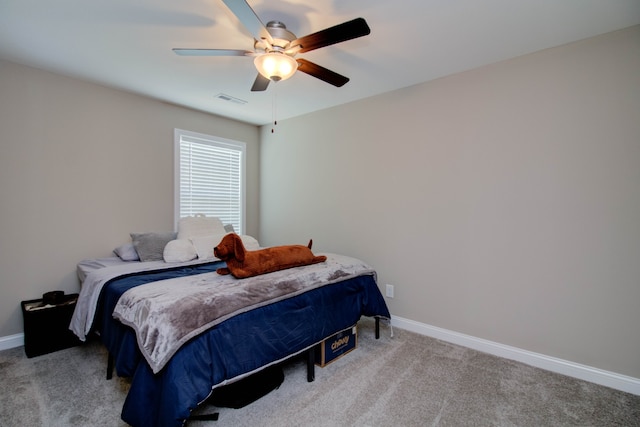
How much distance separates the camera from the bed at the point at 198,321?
59.6 inches

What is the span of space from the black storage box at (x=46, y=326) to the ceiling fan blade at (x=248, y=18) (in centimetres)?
277

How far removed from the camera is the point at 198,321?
164cm

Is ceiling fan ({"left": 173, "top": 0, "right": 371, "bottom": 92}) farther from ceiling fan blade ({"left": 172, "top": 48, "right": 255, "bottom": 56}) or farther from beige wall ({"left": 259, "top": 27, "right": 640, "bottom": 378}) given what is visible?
beige wall ({"left": 259, "top": 27, "right": 640, "bottom": 378})

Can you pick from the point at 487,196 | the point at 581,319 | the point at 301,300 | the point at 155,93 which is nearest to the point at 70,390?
the point at 301,300

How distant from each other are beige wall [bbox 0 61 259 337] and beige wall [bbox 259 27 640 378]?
2.23 m

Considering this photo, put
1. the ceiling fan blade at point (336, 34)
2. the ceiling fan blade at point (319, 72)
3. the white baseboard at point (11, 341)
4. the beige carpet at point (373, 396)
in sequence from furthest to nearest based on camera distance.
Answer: the white baseboard at point (11, 341) → the ceiling fan blade at point (319, 72) → the beige carpet at point (373, 396) → the ceiling fan blade at point (336, 34)

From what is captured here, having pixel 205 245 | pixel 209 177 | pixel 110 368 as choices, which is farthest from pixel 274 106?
pixel 110 368

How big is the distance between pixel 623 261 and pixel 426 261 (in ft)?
4.66

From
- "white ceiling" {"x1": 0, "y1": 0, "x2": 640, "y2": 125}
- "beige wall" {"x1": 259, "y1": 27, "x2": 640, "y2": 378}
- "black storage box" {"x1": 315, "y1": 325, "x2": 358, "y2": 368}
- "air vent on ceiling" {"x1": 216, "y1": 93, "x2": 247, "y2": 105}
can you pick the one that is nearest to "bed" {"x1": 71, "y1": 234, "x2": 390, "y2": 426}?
"black storage box" {"x1": 315, "y1": 325, "x2": 358, "y2": 368}

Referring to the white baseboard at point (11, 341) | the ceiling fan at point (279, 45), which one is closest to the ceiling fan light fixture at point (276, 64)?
the ceiling fan at point (279, 45)

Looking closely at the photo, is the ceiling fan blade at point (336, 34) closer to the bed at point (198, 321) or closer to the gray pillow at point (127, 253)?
the bed at point (198, 321)

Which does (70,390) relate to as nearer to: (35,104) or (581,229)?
(35,104)

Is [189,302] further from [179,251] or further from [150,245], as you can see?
[150,245]

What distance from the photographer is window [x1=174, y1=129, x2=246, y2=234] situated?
387 centimetres
